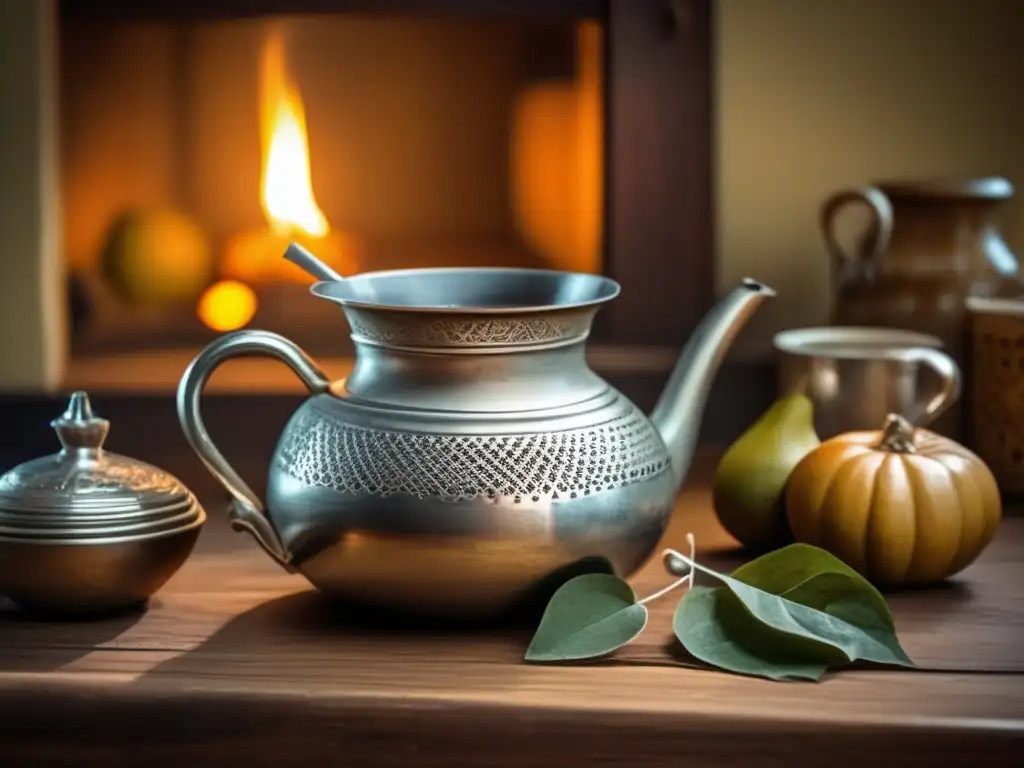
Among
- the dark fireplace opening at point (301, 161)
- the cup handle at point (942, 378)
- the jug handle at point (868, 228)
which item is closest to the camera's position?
the cup handle at point (942, 378)

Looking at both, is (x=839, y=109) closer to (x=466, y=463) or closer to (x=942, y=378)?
(x=942, y=378)

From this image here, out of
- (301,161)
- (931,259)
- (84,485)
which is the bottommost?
(84,485)

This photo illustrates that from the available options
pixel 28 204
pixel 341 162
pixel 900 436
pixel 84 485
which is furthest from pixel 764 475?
pixel 341 162

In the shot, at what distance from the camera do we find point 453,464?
0.90 metres

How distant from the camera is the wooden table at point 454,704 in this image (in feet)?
2.69

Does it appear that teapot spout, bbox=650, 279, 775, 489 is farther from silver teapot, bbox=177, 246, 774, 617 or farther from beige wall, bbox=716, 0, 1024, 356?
beige wall, bbox=716, 0, 1024, 356

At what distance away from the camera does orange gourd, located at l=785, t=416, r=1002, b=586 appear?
1.03 meters

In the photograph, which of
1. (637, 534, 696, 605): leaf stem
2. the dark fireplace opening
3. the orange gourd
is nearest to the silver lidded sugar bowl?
(637, 534, 696, 605): leaf stem

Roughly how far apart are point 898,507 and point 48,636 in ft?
1.79

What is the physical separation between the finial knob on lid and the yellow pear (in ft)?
1.45

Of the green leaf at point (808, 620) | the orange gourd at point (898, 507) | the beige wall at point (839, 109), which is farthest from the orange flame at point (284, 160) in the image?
the green leaf at point (808, 620)

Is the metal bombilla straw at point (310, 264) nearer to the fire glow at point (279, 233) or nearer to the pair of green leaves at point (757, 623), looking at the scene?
the pair of green leaves at point (757, 623)

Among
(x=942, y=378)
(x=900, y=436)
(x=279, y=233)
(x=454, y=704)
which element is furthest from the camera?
(x=279, y=233)

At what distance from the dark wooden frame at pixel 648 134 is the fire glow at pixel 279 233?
33 centimetres
